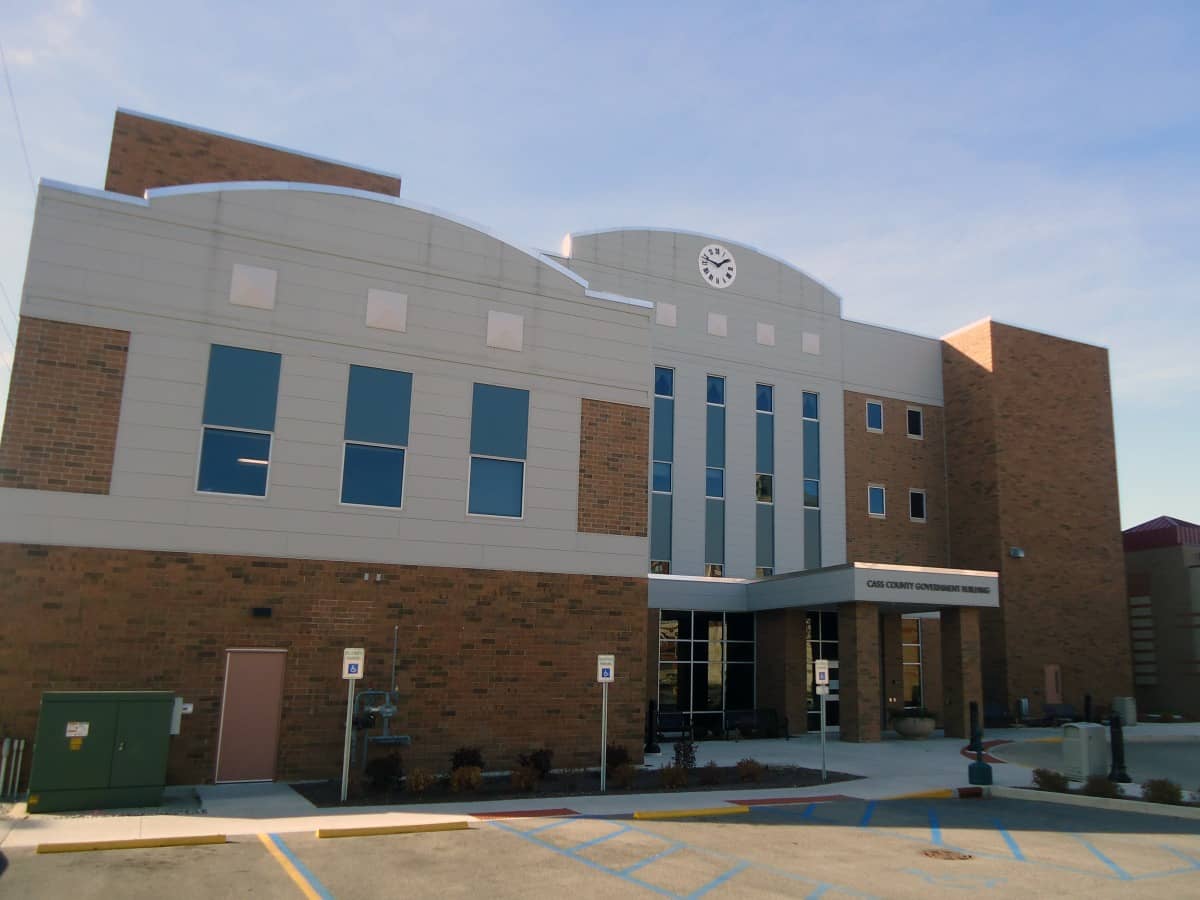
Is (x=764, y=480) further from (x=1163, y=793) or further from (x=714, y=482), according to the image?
(x=1163, y=793)

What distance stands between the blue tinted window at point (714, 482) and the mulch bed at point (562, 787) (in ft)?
50.8

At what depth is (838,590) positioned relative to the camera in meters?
26.7

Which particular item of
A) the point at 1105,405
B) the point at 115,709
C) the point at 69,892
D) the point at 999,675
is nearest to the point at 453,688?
the point at 115,709

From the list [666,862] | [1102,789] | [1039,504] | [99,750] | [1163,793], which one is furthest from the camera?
[1039,504]

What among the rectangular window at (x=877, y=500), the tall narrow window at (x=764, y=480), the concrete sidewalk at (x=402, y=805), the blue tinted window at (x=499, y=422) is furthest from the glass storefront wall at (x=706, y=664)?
the blue tinted window at (x=499, y=422)

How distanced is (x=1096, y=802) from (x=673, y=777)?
288 inches

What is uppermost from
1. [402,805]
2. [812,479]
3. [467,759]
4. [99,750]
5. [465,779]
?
[812,479]

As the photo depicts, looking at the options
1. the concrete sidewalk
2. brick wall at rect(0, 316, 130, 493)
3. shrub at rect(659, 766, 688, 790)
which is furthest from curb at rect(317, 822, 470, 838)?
brick wall at rect(0, 316, 130, 493)

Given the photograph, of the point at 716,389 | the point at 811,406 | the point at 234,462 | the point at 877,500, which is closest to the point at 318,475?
the point at 234,462

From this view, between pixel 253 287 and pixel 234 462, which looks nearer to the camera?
pixel 234 462

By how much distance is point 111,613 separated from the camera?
15883 mm

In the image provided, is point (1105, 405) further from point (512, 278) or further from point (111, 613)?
point (111, 613)

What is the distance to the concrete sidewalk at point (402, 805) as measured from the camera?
12.4 m

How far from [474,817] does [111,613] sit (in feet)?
23.5
